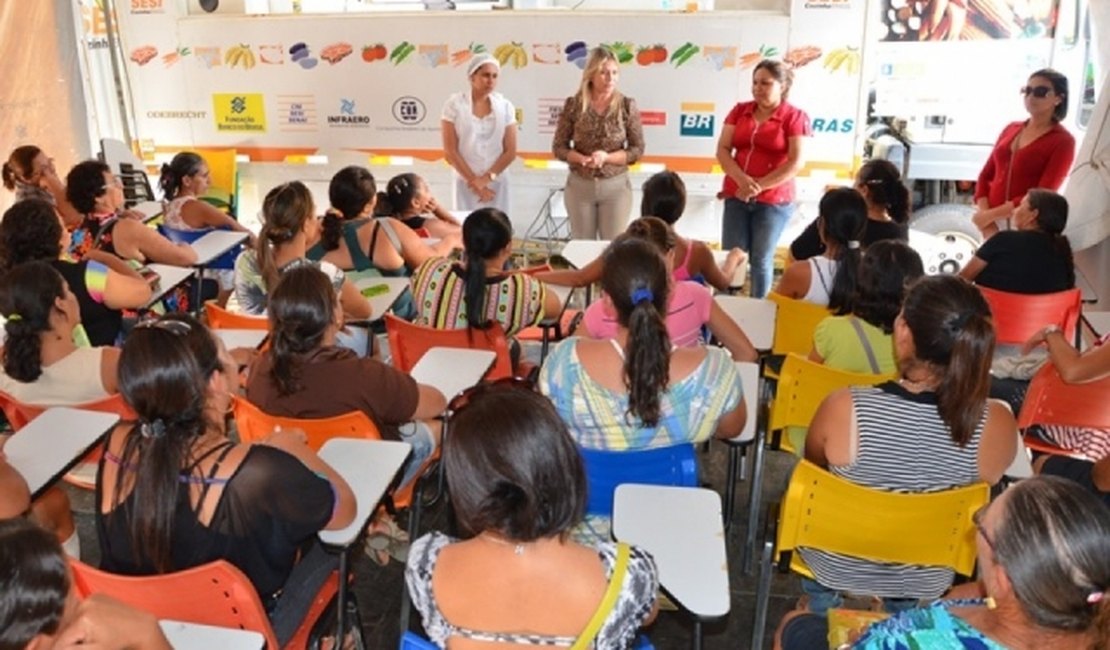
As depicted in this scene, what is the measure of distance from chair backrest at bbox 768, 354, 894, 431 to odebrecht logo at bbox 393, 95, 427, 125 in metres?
4.05

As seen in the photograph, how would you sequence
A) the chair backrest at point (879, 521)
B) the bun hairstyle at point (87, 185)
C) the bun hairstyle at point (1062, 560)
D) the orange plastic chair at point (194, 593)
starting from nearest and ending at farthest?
the bun hairstyle at point (1062, 560)
the orange plastic chair at point (194, 593)
the chair backrest at point (879, 521)
the bun hairstyle at point (87, 185)

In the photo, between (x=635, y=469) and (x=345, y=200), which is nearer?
(x=635, y=469)

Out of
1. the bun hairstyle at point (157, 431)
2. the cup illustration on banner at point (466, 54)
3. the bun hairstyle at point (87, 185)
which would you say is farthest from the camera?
the cup illustration on banner at point (466, 54)

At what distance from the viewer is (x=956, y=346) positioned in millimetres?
2117

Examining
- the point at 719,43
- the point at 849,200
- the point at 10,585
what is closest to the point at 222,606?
the point at 10,585

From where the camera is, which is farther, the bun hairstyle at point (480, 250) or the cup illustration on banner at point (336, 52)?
the cup illustration on banner at point (336, 52)

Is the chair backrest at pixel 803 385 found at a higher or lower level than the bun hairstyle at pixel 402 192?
lower

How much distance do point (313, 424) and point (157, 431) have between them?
2.05 ft

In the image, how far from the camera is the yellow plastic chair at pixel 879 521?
2.01 metres

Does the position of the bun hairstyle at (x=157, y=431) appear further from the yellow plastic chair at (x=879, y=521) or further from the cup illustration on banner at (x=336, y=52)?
the cup illustration on banner at (x=336, y=52)

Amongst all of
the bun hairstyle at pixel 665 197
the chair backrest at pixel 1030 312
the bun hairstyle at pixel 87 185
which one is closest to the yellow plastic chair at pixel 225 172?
the bun hairstyle at pixel 87 185

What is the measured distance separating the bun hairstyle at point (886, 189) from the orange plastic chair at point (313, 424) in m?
2.38

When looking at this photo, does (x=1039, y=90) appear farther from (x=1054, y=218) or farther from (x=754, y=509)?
(x=754, y=509)

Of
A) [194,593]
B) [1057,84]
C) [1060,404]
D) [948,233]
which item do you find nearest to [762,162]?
[1057,84]
